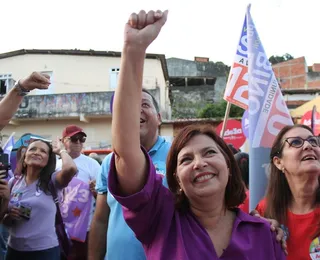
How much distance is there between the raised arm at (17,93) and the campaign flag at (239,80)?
8.40 feet

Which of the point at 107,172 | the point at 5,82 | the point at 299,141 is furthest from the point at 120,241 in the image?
the point at 5,82

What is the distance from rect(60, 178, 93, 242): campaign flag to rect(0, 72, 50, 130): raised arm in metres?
1.76

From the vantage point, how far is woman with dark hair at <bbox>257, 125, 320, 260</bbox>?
203 cm

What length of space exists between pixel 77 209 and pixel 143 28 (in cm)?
333

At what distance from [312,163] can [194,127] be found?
0.87 m

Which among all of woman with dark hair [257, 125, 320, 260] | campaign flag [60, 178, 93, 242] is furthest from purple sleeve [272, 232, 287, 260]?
campaign flag [60, 178, 93, 242]

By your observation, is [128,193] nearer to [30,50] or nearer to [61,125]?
[61,125]

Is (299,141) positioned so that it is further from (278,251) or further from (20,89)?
(20,89)

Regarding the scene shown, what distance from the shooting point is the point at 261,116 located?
10.7 feet

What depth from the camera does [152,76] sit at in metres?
23.1

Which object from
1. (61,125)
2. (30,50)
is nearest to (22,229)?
(61,125)

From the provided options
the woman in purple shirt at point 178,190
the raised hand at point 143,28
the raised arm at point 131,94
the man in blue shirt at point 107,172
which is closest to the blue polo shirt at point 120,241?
the man in blue shirt at point 107,172

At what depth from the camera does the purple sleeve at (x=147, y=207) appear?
1.43 m

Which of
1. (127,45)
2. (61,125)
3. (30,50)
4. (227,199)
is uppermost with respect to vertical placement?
(30,50)
